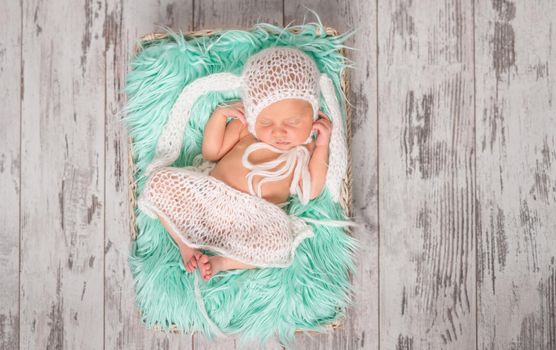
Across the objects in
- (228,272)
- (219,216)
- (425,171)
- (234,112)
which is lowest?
(228,272)

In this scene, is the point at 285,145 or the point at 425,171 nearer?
the point at 285,145

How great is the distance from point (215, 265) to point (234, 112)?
33 centimetres

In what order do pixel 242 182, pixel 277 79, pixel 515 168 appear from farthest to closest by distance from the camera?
pixel 515 168
pixel 242 182
pixel 277 79

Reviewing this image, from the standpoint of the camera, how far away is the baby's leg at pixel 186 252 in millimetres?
1197

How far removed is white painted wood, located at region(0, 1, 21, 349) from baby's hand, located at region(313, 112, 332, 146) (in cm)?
76

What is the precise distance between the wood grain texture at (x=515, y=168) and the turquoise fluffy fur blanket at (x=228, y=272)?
1.17ft

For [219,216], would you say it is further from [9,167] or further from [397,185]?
[9,167]

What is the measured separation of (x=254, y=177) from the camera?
1.25 metres

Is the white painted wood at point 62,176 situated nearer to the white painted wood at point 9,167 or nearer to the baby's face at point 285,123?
the white painted wood at point 9,167

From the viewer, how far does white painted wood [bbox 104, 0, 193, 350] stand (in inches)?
54.9

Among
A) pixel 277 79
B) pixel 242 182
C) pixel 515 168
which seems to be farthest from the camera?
pixel 515 168

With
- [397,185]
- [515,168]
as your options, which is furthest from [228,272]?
[515,168]

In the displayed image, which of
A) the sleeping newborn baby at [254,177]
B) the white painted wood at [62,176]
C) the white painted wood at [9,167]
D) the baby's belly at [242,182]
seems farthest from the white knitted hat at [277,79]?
the white painted wood at [9,167]

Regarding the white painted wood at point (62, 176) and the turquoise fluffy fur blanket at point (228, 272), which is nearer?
the turquoise fluffy fur blanket at point (228, 272)
